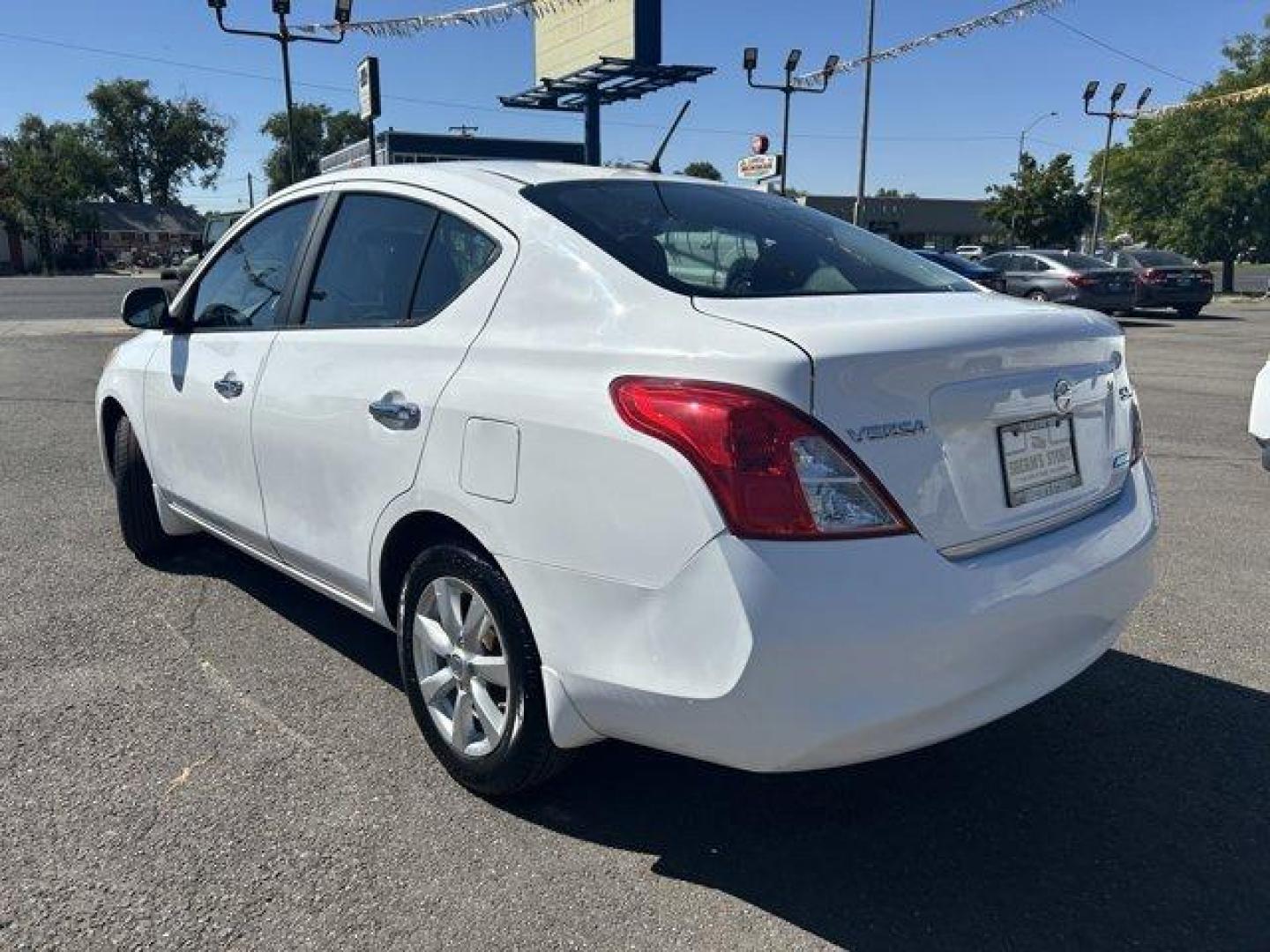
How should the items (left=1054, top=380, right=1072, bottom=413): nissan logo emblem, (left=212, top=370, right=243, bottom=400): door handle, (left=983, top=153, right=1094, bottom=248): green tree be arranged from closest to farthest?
(left=1054, top=380, right=1072, bottom=413): nissan logo emblem, (left=212, top=370, right=243, bottom=400): door handle, (left=983, top=153, right=1094, bottom=248): green tree

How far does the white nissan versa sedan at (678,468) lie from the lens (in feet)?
6.79

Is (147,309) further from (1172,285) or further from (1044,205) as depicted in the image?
(1044,205)

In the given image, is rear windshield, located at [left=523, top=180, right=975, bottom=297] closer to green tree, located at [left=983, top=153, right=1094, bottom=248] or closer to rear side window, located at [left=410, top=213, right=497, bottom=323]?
rear side window, located at [left=410, top=213, right=497, bottom=323]

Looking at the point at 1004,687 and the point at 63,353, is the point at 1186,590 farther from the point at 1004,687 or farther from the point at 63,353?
the point at 63,353

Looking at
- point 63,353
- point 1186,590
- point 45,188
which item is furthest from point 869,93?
point 45,188

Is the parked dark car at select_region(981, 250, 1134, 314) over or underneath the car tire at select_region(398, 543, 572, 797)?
over

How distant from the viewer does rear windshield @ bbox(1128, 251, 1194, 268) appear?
Result: 77.7 ft

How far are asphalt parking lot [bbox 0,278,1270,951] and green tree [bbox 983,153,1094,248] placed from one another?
149 feet

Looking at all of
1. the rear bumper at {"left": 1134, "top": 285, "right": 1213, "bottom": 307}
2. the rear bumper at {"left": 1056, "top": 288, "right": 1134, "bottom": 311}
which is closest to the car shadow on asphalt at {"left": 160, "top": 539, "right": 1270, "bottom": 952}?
the rear bumper at {"left": 1056, "top": 288, "right": 1134, "bottom": 311}

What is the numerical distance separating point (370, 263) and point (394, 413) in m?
0.67

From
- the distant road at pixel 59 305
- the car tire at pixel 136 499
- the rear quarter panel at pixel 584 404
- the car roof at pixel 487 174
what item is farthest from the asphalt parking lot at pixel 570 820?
the distant road at pixel 59 305

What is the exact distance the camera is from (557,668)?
7.85 ft

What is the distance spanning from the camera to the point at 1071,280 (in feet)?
63.5

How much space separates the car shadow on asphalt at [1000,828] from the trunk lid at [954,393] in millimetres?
850
